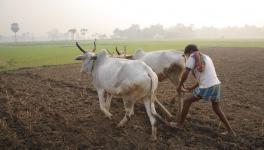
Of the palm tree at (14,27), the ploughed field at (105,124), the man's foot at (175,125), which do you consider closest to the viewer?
the ploughed field at (105,124)

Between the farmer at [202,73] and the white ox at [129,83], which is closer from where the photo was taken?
the farmer at [202,73]

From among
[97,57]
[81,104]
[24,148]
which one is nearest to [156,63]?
[97,57]

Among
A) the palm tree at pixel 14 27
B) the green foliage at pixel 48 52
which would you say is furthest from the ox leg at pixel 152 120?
the palm tree at pixel 14 27

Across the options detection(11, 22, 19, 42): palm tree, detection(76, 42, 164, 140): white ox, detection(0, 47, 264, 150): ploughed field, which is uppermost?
detection(11, 22, 19, 42): palm tree

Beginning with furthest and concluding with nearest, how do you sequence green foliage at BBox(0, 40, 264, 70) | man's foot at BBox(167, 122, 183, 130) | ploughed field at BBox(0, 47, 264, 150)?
green foliage at BBox(0, 40, 264, 70) < man's foot at BBox(167, 122, 183, 130) < ploughed field at BBox(0, 47, 264, 150)

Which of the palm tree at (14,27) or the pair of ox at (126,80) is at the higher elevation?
the palm tree at (14,27)

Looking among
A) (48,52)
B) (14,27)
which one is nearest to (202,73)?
(48,52)

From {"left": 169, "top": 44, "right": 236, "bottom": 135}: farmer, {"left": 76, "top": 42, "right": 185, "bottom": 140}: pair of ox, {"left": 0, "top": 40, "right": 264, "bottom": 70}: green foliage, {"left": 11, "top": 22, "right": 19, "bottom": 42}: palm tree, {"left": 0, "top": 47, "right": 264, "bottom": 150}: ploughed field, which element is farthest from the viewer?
{"left": 11, "top": 22, "right": 19, "bottom": 42}: palm tree

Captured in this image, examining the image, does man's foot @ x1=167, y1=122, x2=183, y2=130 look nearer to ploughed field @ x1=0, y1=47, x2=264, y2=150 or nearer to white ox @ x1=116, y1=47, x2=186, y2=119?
ploughed field @ x1=0, y1=47, x2=264, y2=150

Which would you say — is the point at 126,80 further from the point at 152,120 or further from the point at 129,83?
the point at 152,120

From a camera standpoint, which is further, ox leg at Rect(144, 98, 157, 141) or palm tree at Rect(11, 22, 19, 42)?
palm tree at Rect(11, 22, 19, 42)

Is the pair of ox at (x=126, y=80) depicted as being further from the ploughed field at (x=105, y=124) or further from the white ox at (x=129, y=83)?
the ploughed field at (x=105, y=124)

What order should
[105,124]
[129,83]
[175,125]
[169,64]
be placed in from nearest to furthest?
1. [129,83]
2. [175,125]
3. [105,124]
4. [169,64]

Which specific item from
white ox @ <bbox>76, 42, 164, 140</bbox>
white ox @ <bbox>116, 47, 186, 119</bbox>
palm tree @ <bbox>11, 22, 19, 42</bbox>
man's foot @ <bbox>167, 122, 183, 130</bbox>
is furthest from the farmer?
palm tree @ <bbox>11, 22, 19, 42</bbox>
